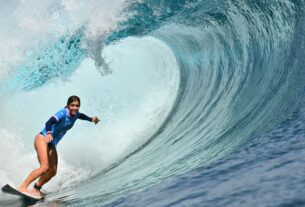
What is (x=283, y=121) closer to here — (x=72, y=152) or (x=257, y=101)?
(x=257, y=101)

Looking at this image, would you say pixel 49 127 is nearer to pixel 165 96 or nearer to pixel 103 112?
pixel 165 96

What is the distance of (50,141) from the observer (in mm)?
5465

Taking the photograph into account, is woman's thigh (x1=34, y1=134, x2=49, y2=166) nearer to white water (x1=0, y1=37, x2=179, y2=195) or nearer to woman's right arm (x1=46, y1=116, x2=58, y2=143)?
woman's right arm (x1=46, y1=116, x2=58, y2=143)

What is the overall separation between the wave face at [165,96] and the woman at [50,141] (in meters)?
0.31

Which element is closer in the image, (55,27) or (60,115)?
(60,115)

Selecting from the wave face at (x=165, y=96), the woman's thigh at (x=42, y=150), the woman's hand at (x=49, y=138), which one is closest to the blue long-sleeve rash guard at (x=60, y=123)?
the woman's thigh at (x=42, y=150)

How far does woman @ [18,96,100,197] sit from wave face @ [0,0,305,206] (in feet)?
1.03

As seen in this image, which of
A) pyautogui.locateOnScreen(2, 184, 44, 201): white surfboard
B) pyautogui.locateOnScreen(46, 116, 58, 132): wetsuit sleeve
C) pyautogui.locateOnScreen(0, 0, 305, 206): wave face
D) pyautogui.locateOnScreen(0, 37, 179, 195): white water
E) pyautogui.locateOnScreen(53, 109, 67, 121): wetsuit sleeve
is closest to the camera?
pyautogui.locateOnScreen(0, 0, 305, 206): wave face

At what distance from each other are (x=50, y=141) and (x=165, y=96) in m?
7.59

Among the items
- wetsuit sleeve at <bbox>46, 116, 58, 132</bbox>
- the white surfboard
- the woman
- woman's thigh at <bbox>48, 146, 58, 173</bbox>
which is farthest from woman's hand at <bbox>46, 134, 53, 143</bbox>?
the white surfboard

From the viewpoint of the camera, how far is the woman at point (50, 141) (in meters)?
5.46

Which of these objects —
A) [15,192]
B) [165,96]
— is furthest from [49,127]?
[165,96]

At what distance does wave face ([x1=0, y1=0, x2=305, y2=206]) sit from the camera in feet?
11.9

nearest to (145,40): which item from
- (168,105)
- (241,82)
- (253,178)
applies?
(168,105)
